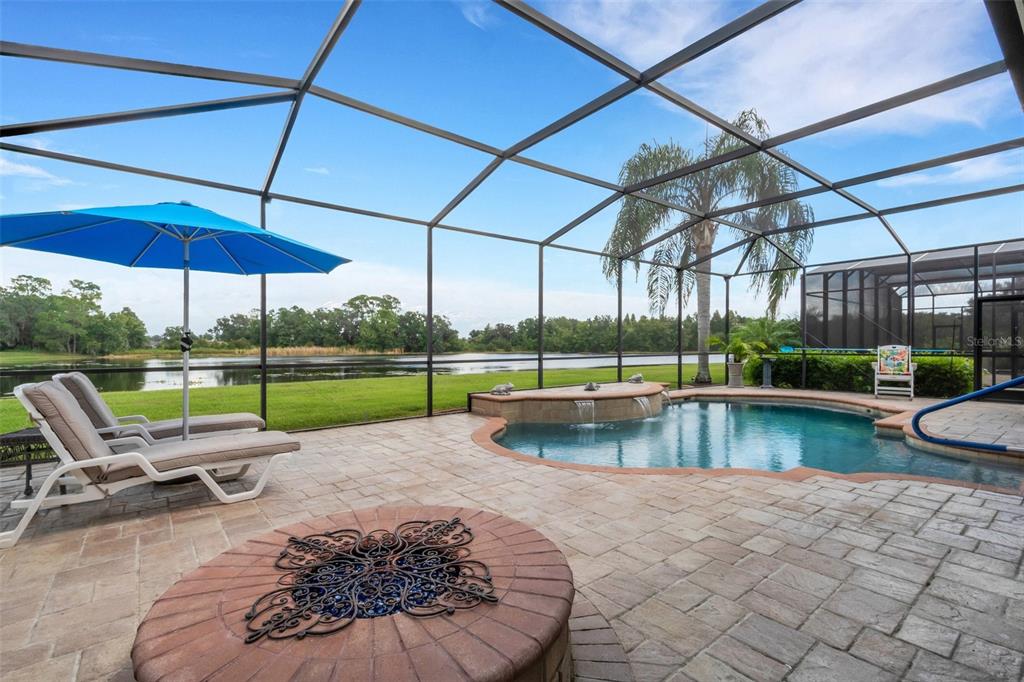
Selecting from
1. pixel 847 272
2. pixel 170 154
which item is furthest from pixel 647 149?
pixel 170 154

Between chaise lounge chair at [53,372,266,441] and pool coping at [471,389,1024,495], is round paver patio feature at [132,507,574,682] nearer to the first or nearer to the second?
pool coping at [471,389,1024,495]

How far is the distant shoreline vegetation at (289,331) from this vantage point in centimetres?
658

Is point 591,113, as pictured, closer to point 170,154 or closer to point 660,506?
point 660,506

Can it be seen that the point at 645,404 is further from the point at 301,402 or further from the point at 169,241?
the point at 169,241

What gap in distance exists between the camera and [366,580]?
1629 mm

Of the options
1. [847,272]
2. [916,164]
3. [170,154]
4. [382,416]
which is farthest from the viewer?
[847,272]

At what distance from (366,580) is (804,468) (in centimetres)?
436

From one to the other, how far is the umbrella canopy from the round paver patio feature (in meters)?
2.72

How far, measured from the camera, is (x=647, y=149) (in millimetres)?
12320

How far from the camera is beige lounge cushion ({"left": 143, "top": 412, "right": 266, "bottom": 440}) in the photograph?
4.49 meters

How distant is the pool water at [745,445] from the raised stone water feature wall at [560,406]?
17 cm

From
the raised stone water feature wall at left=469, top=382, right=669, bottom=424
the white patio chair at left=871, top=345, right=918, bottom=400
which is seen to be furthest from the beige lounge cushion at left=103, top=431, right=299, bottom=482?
the white patio chair at left=871, top=345, right=918, bottom=400

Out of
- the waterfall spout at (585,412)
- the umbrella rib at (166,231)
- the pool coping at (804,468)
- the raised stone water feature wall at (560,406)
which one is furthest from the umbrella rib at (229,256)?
the waterfall spout at (585,412)

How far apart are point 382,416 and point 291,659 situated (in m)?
7.19
